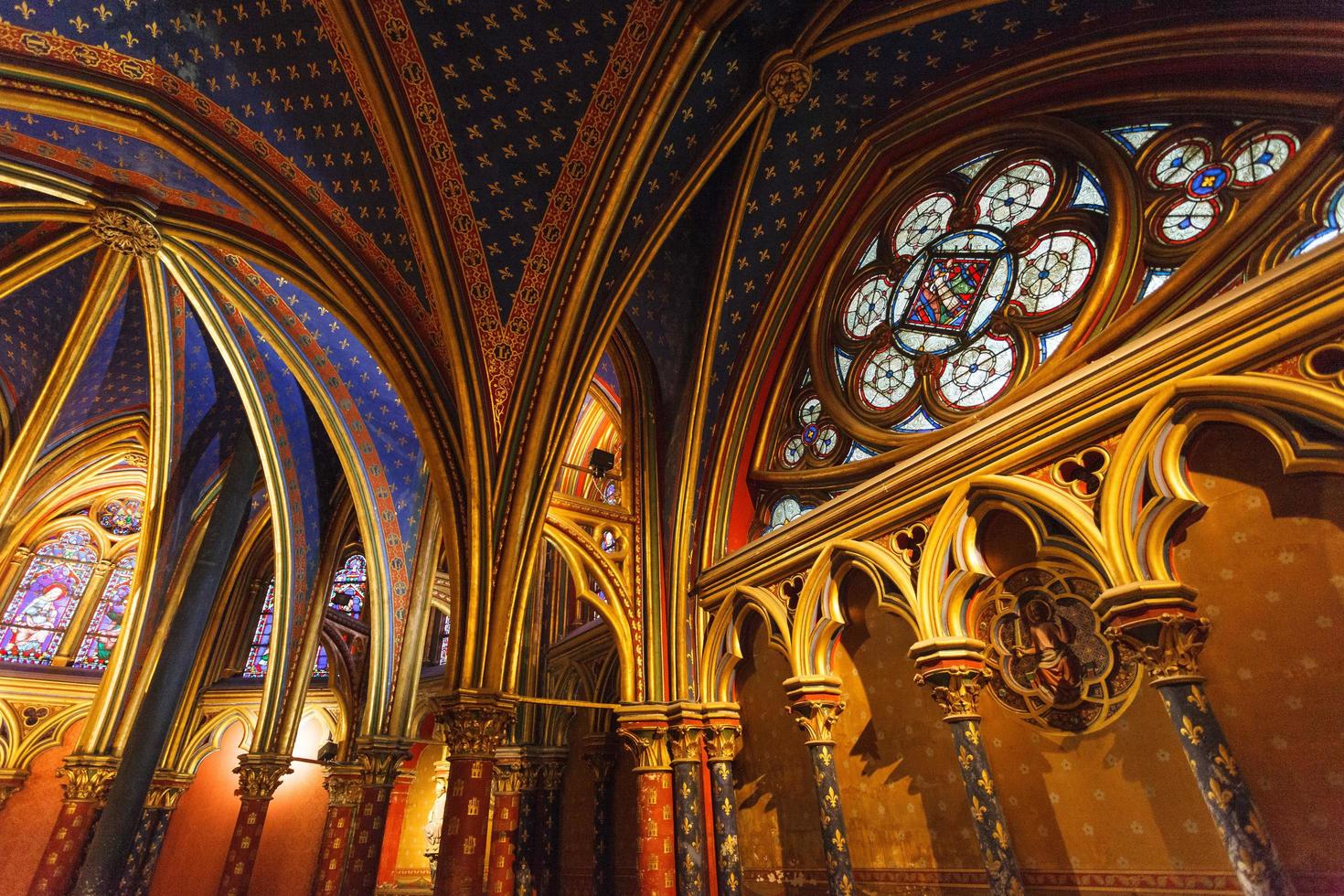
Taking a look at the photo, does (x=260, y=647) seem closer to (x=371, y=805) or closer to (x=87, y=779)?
(x=87, y=779)

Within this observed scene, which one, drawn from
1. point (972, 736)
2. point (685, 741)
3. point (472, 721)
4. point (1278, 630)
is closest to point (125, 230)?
point (472, 721)

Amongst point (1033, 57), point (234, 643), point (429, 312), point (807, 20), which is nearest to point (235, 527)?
point (429, 312)

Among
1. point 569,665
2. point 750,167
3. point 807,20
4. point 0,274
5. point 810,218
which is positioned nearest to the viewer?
point 807,20

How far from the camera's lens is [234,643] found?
17.8 meters

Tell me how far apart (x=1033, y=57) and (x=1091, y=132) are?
3.56 ft

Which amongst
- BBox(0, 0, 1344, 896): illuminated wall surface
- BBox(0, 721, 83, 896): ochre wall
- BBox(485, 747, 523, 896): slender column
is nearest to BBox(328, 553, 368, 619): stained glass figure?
BBox(0, 721, 83, 896): ochre wall

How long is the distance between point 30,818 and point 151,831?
511 cm

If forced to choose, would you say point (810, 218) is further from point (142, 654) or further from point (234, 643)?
point (234, 643)

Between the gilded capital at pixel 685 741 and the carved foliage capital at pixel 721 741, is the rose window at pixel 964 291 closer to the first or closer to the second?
the carved foliage capital at pixel 721 741

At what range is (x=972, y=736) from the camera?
5508 mm

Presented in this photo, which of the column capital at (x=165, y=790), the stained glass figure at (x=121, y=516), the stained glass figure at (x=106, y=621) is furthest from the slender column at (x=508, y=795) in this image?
the stained glass figure at (x=121, y=516)

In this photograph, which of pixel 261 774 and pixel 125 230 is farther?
pixel 261 774

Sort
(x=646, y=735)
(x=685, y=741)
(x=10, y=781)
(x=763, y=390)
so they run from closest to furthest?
(x=685, y=741) < (x=646, y=735) < (x=763, y=390) < (x=10, y=781)

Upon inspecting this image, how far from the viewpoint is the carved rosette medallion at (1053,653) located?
5613mm
